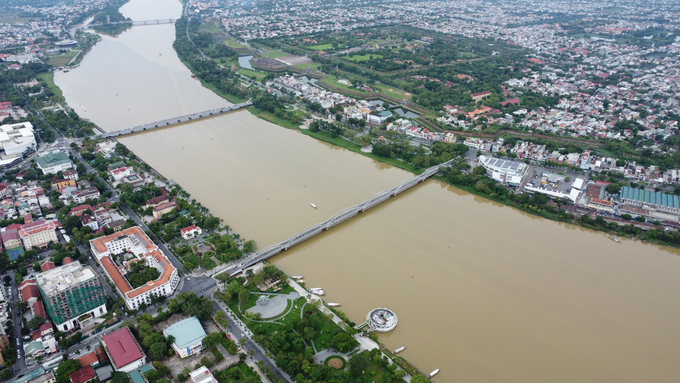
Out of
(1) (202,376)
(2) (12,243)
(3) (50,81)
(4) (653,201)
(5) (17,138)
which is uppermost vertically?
(4) (653,201)

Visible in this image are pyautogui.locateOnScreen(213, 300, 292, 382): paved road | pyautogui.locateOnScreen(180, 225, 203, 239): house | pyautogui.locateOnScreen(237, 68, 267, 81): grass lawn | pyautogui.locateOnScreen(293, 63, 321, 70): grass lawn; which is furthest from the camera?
pyautogui.locateOnScreen(293, 63, 321, 70): grass lawn

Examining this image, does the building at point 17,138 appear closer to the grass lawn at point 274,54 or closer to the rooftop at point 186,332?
the rooftop at point 186,332

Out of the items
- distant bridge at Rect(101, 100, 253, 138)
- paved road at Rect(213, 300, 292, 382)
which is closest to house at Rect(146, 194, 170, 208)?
paved road at Rect(213, 300, 292, 382)

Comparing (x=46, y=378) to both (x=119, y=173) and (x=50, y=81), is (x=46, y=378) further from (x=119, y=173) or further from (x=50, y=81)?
(x=50, y=81)

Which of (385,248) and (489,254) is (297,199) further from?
(489,254)

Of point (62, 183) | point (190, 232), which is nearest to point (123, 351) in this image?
point (190, 232)

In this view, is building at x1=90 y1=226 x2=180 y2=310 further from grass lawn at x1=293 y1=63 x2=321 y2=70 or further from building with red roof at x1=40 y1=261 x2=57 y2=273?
grass lawn at x1=293 y1=63 x2=321 y2=70
